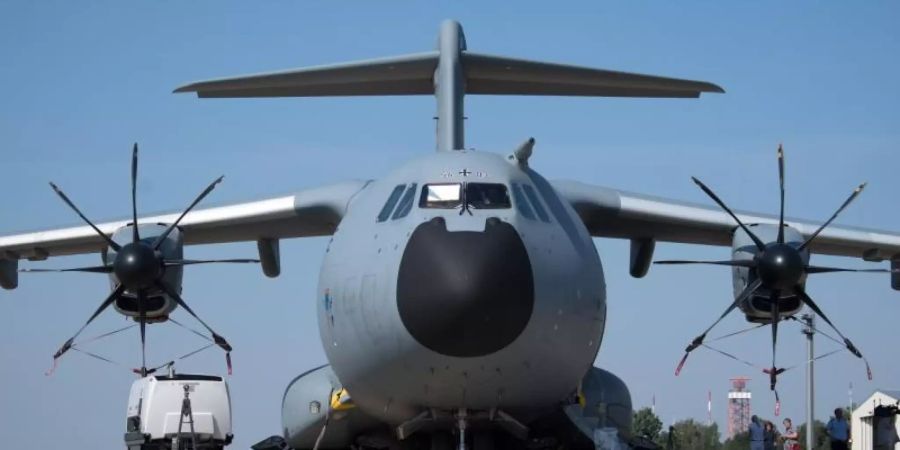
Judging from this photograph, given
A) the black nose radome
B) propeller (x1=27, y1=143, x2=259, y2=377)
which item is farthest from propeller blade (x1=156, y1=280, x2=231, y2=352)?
the black nose radome

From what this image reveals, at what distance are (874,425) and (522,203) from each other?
922 centimetres

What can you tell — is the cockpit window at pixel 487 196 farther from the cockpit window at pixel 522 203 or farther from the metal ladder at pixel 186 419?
the metal ladder at pixel 186 419

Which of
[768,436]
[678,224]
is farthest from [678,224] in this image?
[768,436]

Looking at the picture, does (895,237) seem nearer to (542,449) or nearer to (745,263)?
(745,263)

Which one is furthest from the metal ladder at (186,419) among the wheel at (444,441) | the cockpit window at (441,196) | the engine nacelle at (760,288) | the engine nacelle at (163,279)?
the cockpit window at (441,196)

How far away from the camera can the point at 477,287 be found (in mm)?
10969

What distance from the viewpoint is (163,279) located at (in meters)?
16.4

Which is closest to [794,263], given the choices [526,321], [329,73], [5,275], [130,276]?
[526,321]

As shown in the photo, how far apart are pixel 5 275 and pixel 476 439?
8.58 metres

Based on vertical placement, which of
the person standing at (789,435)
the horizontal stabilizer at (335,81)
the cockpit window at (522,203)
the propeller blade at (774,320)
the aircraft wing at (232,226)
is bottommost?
the person standing at (789,435)

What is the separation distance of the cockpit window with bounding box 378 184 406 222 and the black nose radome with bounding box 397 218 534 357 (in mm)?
1183

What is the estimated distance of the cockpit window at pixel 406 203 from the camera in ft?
40.6

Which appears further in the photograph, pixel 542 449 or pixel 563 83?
pixel 563 83

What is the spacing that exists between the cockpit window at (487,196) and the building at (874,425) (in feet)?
30.3
